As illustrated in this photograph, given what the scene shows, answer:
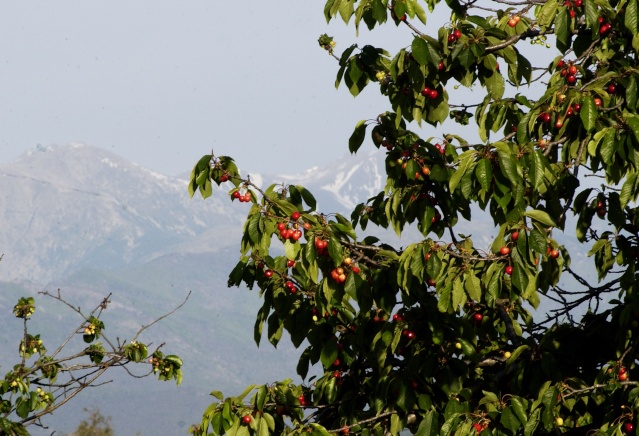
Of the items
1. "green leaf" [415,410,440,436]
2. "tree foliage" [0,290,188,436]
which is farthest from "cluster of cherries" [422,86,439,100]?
"tree foliage" [0,290,188,436]

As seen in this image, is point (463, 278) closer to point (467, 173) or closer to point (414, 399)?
point (467, 173)

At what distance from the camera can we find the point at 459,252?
8867 millimetres

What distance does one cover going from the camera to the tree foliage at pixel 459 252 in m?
8.23

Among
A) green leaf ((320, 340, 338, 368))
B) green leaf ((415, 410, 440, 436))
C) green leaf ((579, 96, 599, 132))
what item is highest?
green leaf ((579, 96, 599, 132))

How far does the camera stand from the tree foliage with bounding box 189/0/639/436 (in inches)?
324

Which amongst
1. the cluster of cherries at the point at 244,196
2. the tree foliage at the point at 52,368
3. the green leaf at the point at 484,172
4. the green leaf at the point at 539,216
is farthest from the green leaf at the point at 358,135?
the tree foliage at the point at 52,368

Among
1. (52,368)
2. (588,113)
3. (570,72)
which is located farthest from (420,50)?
(52,368)

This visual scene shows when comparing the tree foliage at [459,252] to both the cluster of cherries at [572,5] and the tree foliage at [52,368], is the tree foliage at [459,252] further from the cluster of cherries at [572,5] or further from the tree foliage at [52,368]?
the tree foliage at [52,368]

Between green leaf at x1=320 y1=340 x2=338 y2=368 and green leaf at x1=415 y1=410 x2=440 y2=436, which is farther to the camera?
green leaf at x1=320 y1=340 x2=338 y2=368

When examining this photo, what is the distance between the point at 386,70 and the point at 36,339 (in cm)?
780

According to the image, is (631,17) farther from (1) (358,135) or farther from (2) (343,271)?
(2) (343,271)

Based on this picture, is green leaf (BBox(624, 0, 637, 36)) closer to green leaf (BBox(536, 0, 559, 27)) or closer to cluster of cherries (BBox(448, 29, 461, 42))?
green leaf (BBox(536, 0, 559, 27))

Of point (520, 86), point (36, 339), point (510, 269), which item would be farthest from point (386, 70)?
point (36, 339)

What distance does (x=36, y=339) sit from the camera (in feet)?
49.6
